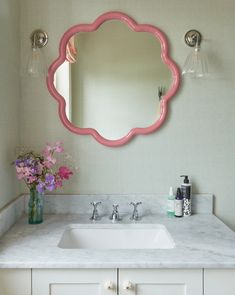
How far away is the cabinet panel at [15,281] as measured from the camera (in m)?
1.21

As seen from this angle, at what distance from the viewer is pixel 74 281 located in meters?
A: 1.22

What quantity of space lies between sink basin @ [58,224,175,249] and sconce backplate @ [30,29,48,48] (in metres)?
0.99

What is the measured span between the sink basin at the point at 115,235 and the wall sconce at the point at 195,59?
820 millimetres

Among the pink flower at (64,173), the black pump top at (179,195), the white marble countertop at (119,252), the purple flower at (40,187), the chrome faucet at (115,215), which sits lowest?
the white marble countertop at (119,252)

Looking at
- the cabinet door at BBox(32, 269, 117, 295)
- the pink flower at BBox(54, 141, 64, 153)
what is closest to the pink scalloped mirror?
the pink flower at BBox(54, 141, 64, 153)

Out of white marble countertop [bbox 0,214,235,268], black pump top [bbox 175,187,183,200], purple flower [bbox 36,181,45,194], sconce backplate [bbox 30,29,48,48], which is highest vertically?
sconce backplate [bbox 30,29,48,48]

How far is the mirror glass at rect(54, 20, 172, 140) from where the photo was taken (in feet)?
6.03

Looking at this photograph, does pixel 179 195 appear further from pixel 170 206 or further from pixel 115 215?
pixel 115 215

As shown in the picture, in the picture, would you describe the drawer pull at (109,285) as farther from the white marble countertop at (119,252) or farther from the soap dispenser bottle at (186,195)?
the soap dispenser bottle at (186,195)

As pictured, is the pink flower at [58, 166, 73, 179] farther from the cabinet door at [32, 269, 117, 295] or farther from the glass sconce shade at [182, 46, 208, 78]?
the glass sconce shade at [182, 46, 208, 78]

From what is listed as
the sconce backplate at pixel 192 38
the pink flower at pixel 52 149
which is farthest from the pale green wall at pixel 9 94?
the sconce backplate at pixel 192 38

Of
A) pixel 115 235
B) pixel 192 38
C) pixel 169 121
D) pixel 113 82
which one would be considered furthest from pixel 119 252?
pixel 192 38

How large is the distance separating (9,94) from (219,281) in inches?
50.4

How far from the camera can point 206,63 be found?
179cm
